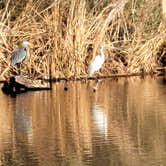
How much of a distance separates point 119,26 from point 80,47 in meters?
1.42

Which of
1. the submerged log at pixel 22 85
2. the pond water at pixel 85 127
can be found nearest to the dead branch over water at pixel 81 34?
the submerged log at pixel 22 85

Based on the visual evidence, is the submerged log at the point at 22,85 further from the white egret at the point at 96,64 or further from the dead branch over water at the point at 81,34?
the dead branch over water at the point at 81,34

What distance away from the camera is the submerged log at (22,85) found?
1910 cm

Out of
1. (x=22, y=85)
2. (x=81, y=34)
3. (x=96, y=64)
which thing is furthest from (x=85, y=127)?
(x=81, y=34)

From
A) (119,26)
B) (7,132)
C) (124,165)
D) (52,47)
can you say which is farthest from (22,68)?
(124,165)

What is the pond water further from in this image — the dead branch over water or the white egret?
the dead branch over water

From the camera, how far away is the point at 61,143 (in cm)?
1081

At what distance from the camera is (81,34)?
70.9 ft

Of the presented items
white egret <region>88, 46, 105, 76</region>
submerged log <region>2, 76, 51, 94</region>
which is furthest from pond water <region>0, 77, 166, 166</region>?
white egret <region>88, 46, 105, 76</region>

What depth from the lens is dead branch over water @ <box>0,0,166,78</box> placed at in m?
21.6

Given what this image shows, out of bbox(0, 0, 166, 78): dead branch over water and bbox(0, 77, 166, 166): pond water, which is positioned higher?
bbox(0, 0, 166, 78): dead branch over water

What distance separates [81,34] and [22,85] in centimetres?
310

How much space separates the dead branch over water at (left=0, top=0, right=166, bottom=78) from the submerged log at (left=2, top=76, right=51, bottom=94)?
2.06 meters

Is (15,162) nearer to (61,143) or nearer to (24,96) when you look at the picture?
(61,143)
